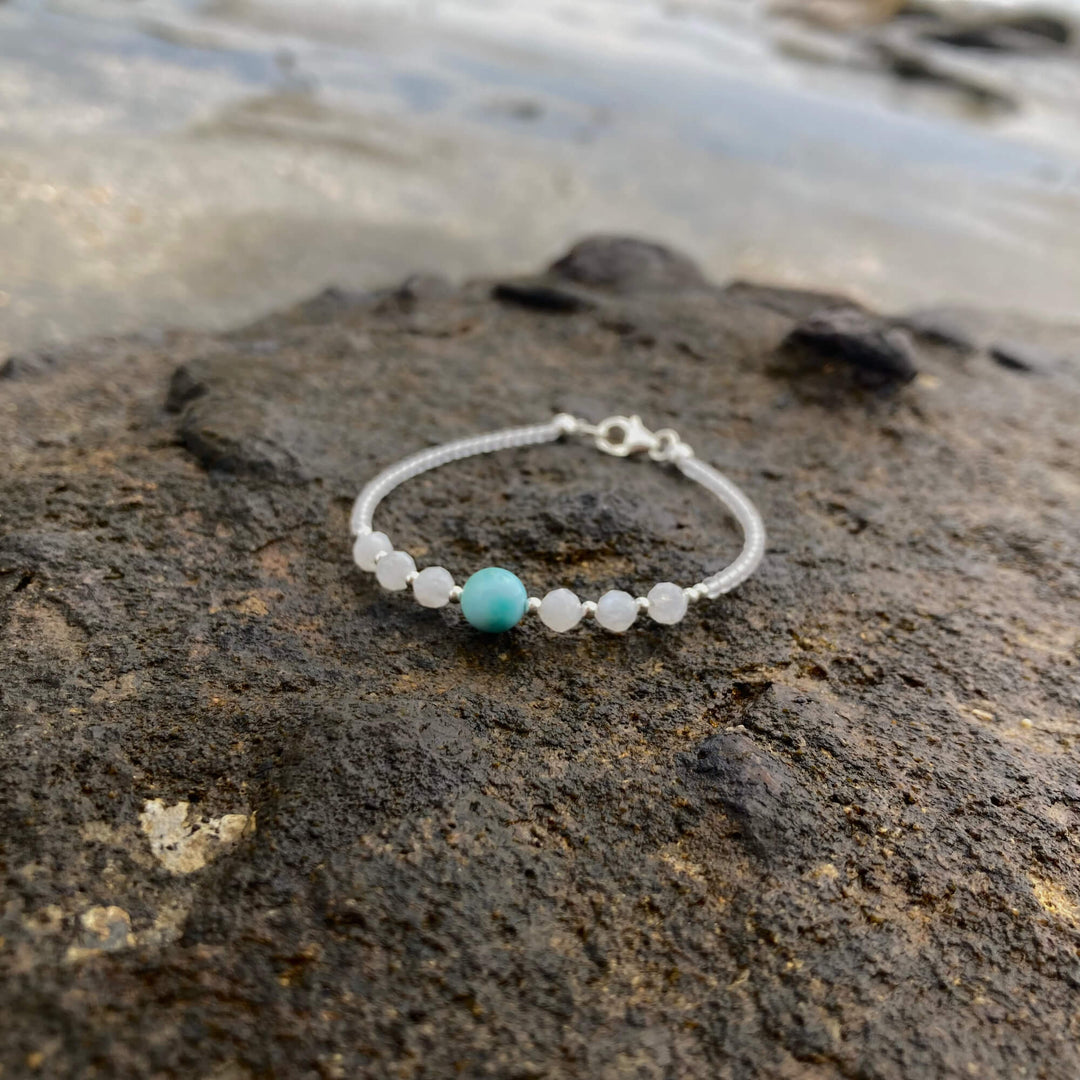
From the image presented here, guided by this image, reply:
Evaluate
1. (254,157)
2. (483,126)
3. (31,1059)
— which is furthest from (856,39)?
(31,1059)

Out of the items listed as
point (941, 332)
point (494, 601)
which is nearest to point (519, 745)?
point (494, 601)

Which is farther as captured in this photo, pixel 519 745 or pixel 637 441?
pixel 637 441

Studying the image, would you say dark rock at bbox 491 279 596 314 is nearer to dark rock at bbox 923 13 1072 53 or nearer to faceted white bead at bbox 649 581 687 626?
faceted white bead at bbox 649 581 687 626

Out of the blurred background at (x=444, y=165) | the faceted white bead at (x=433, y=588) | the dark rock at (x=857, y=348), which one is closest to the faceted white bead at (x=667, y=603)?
the faceted white bead at (x=433, y=588)

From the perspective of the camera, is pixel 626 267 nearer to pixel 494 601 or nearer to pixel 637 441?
pixel 637 441

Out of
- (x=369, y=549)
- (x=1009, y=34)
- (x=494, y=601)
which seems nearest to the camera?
(x=494, y=601)

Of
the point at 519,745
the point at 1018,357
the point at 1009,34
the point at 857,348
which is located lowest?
the point at 519,745

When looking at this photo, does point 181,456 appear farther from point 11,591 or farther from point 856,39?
point 856,39

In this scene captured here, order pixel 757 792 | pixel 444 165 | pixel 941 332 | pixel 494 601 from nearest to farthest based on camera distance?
pixel 757 792 → pixel 494 601 → pixel 941 332 → pixel 444 165
